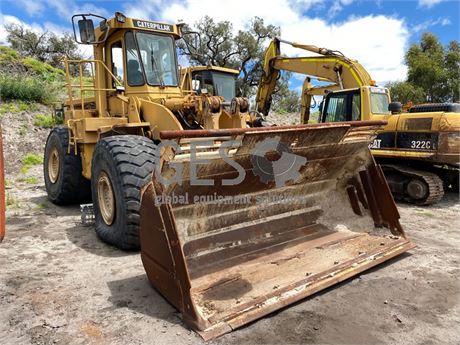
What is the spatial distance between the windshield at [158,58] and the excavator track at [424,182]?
4.37m

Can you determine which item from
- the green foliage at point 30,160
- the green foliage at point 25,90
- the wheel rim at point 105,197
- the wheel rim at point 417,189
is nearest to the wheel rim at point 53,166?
the wheel rim at point 105,197

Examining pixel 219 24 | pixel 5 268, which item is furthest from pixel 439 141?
pixel 219 24

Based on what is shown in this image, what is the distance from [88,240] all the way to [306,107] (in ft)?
22.3

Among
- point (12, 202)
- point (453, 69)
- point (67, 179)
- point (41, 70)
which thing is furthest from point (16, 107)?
point (453, 69)

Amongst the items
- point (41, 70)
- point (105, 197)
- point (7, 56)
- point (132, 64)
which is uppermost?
point (7, 56)

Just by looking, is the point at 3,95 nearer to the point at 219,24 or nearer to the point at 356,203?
the point at 356,203

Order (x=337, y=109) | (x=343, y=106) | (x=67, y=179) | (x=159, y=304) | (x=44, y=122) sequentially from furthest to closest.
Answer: (x=44, y=122)
(x=337, y=109)
(x=343, y=106)
(x=67, y=179)
(x=159, y=304)

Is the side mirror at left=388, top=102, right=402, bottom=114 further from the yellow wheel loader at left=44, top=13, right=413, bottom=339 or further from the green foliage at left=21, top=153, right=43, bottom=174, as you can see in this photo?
the green foliage at left=21, top=153, right=43, bottom=174

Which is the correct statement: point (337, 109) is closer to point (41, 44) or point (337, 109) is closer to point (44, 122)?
point (44, 122)

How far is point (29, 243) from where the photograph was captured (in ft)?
16.1

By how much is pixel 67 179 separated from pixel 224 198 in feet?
12.3

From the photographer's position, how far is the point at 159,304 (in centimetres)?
329

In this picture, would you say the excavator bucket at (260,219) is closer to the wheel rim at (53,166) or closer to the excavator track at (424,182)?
the excavator track at (424,182)

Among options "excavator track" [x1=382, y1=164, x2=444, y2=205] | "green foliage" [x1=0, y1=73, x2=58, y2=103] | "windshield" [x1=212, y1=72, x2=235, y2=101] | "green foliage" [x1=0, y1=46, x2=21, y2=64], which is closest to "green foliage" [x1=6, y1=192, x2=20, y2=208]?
"windshield" [x1=212, y1=72, x2=235, y2=101]
